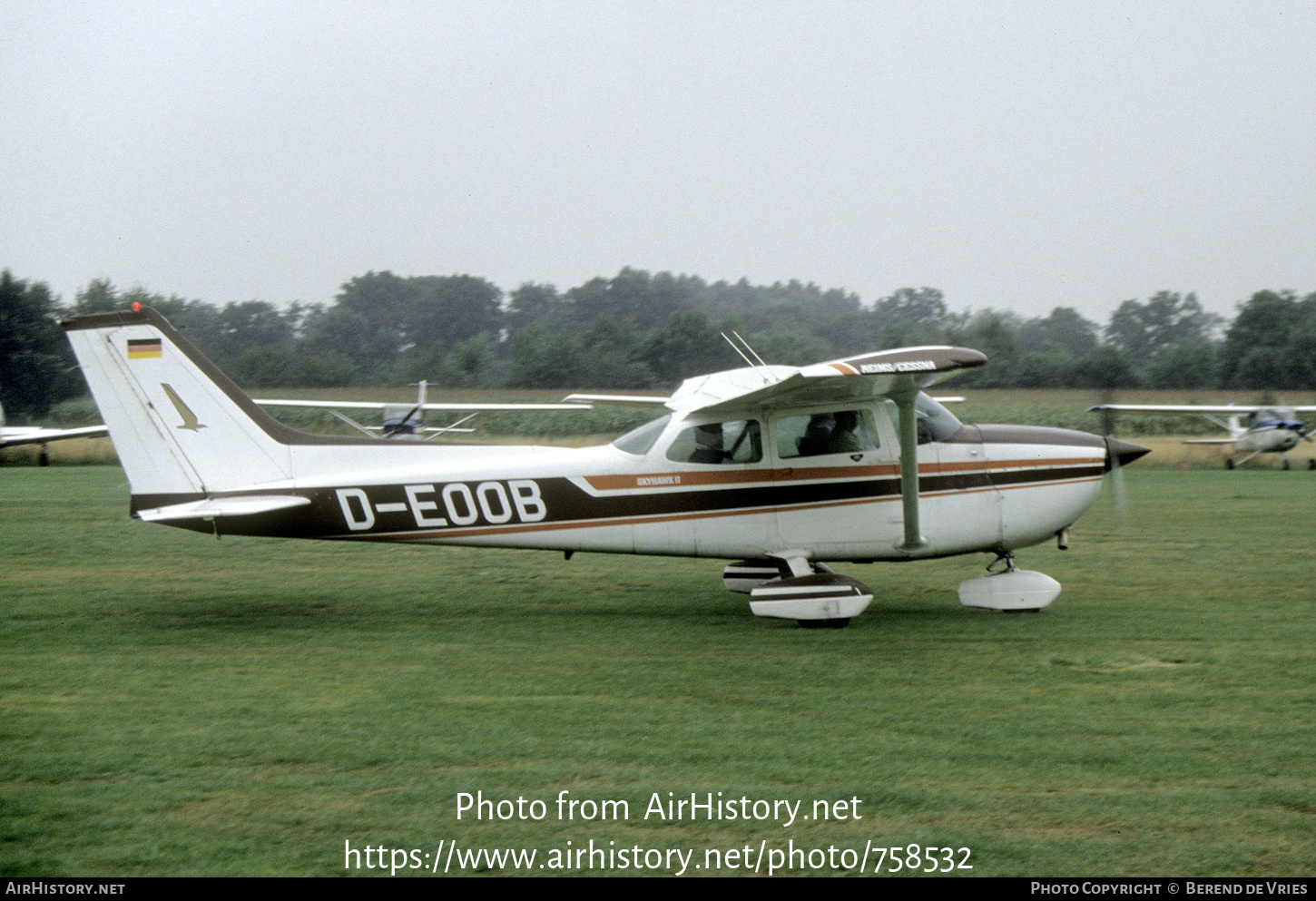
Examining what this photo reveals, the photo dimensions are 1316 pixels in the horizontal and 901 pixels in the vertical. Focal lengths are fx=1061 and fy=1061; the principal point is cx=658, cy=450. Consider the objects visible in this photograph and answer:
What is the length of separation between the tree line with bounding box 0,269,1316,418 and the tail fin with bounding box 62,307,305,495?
22.8 ft

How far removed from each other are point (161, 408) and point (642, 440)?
4.02m

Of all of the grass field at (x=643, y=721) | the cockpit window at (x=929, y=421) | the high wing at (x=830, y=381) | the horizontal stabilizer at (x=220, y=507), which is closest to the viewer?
the grass field at (x=643, y=721)

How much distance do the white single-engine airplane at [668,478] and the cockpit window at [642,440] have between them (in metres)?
0.02

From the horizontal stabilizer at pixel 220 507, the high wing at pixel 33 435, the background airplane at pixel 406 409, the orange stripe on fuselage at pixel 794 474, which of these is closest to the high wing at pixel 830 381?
the orange stripe on fuselage at pixel 794 474

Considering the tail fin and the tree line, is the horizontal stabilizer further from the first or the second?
the tree line

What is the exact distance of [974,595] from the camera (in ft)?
30.3

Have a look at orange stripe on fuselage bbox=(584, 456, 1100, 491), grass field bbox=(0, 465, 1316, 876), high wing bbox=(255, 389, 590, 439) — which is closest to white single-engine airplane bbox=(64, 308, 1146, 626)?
orange stripe on fuselage bbox=(584, 456, 1100, 491)

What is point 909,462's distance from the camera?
8.73m

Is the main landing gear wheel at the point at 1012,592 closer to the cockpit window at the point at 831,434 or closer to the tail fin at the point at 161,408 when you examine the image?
the cockpit window at the point at 831,434

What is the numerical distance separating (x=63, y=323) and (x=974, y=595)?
7919mm

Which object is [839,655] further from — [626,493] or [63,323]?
[63,323]

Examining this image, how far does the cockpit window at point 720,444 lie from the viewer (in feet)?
29.7

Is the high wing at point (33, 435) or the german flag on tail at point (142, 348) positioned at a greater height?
the german flag on tail at point (142, 348)
